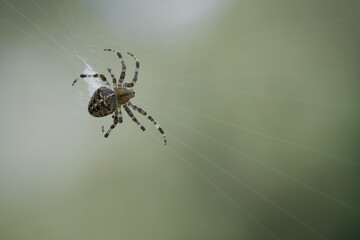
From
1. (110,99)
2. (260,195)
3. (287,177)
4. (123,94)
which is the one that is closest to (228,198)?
(260,195)

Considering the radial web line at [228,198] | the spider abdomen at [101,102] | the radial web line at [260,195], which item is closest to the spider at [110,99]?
the spider abdomen at [101,102]

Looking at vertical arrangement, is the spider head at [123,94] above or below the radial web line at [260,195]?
above

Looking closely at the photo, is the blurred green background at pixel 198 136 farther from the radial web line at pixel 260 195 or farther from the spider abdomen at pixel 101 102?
the spider abdomen at pixel 101 102

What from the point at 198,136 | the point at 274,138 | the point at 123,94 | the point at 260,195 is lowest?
the point at 260,195

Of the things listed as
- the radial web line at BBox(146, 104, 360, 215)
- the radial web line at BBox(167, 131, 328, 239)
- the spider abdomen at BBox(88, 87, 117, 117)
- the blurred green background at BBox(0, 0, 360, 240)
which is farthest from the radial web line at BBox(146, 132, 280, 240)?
the spider abdomen at BBox(88, 87, 117, 117)

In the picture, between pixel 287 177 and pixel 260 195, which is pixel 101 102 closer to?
pixel 260 195

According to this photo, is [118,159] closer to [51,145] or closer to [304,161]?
[51,145]
